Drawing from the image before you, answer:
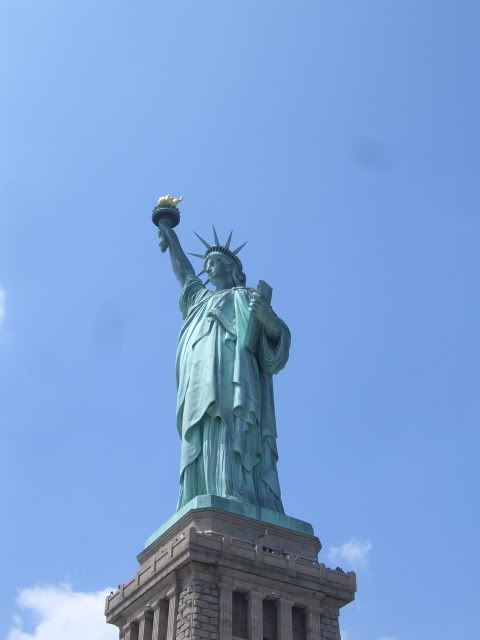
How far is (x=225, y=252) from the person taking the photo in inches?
1363

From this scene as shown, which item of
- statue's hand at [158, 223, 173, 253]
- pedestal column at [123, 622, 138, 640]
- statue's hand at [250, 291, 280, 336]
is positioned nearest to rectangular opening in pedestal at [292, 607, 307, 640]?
pedestal column at [123, 622, 138, 640]

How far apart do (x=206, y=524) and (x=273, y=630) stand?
3.04 m

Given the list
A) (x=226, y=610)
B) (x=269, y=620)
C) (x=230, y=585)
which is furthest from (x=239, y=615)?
(x=269, y=620)

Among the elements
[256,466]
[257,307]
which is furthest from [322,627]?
[257,307]

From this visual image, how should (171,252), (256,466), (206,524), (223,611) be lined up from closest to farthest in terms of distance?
(223,611), (206,524), (256,466), (171,252)

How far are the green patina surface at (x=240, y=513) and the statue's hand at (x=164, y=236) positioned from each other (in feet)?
38.5

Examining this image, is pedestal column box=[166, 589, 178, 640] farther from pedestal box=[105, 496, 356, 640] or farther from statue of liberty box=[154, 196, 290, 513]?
statue of liberty box=[154, 196, 290, 513]

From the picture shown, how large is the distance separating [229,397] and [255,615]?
6.79m

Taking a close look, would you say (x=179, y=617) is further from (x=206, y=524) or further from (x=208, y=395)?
(x=208, y=395)

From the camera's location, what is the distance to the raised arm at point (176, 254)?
1393 inches

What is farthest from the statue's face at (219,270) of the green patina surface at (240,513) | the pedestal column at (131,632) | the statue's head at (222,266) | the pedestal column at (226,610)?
the pedestal column at (226,610)

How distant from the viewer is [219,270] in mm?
34125

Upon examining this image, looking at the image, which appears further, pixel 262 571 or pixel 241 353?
pixel 241 353

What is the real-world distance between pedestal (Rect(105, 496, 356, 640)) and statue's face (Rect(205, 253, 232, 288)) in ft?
30.5
